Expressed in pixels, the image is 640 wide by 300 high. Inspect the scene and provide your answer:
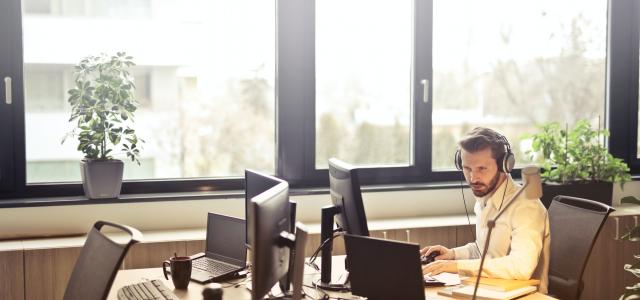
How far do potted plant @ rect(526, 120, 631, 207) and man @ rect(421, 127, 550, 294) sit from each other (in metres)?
1.30

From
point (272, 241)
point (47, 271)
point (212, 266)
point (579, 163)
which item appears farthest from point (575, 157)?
point (47, 271)

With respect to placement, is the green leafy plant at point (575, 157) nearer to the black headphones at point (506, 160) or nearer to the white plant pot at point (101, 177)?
the black headphones at point (506, 160)

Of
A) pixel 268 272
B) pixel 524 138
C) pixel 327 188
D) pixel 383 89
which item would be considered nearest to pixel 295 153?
pixel 327 188

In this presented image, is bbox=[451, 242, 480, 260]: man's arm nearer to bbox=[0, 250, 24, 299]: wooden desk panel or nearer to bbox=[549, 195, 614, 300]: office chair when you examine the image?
bbox=[549, 195, 614, 300]: office chair

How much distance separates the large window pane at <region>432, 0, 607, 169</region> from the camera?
439cm

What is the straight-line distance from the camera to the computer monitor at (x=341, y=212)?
8.36 feet

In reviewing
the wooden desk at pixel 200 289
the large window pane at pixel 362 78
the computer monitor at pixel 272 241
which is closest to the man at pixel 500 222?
the wooden desk at pixel 200 289

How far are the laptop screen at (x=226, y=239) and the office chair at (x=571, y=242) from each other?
1268mm

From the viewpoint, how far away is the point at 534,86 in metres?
4.55

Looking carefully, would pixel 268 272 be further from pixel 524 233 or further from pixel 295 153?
pixel 295 153

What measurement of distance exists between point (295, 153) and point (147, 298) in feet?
5.76

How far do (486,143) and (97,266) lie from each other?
4.85 feet

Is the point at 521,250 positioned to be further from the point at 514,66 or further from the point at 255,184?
the point at 514,66

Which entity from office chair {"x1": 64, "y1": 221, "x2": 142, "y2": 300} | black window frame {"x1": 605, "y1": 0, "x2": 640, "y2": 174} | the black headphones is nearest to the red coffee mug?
office chair {"x1": 64, "y1": 221, "x2": 142, "y2": 300}
